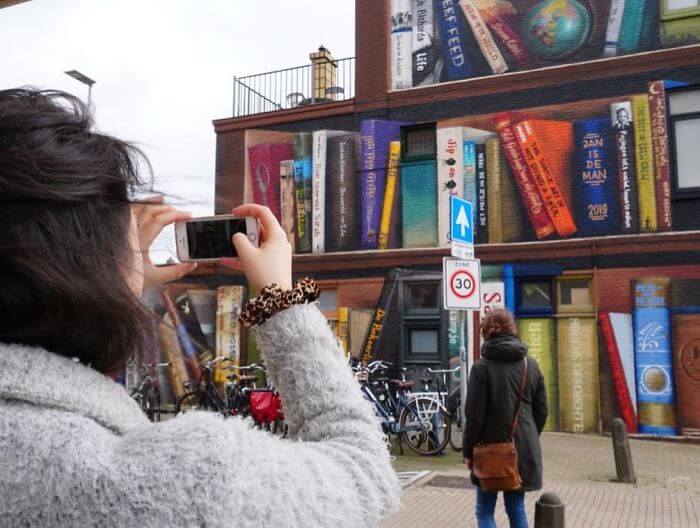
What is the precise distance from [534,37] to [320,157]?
5.35 m

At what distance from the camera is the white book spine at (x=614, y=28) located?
13.7 metres

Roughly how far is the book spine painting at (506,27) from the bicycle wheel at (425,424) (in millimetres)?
7687

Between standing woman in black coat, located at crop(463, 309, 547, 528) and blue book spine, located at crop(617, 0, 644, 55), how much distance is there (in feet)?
35.0

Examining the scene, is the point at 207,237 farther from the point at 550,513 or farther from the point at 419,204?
the point at 419,204

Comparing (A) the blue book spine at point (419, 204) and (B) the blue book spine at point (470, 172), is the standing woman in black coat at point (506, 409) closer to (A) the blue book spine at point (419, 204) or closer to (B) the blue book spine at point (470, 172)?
(B) the blue book spine at point (470, 172)

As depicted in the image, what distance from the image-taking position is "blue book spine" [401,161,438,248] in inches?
583

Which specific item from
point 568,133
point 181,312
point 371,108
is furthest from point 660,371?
point 181,312

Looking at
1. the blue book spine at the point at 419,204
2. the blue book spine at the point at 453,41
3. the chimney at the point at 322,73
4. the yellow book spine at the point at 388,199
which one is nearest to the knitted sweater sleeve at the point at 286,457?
the blue book spine at the point at 419,204

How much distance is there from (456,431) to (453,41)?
8355mm

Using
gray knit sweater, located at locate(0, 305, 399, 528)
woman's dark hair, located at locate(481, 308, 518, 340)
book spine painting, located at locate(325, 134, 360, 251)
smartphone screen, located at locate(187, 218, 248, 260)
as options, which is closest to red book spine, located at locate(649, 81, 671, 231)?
book spine painting, located at locate(325, 134, 360, 251)

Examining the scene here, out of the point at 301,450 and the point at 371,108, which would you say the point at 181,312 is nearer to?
the point at 301,450

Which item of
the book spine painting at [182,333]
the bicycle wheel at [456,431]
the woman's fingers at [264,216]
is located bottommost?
the bicycle wheel at [456,431]

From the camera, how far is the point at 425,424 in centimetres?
1058

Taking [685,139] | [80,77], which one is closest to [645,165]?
[685,139]
